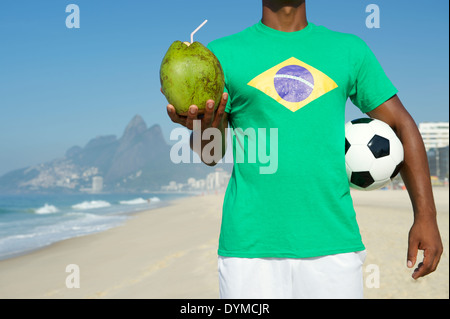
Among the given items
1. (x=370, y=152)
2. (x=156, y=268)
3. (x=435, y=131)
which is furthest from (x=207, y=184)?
(x=370, y=152)

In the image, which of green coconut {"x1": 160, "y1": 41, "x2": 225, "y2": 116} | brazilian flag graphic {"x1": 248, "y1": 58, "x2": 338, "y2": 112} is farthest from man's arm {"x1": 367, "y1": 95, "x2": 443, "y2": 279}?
green coconut {"x1": 160, "y1": 41, "x2": 225, "y2": 116}

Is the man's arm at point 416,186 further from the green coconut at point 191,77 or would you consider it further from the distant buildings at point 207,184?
the distant buildings at point 207,184

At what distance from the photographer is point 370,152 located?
7.72 feet

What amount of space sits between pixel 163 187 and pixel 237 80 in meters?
173

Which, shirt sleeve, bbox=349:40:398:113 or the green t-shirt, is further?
shirt sleeve, bbox=349:40:398:113

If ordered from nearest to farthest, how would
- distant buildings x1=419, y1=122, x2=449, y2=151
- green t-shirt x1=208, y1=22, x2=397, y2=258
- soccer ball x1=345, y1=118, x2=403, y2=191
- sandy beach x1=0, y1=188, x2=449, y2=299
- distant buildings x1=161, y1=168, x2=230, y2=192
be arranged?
1. green t-shirt x1=208, y1=22, x2=397, y2=258
2. soccer ball x1=345, y1=118, x2=403, y2=191
3. sandy beach x1=0, y1=188, x2=449, y2=299
4. distant buildings x1=161, y1=168, x2=230, y2=192
5. distant buildings x1=419, y1=122, x2=449, y2=151

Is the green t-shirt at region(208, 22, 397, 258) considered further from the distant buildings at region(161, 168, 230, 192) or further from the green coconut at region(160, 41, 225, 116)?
the distant buildings at region(161, 168, 230, 192)

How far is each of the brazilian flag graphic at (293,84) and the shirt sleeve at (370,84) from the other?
0.79ft

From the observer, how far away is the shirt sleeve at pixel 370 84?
87.9 inches

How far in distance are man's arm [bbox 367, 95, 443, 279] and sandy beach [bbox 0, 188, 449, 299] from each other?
14.9 ft

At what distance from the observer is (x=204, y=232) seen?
15.4m

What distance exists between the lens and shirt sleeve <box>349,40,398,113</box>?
2.23m
